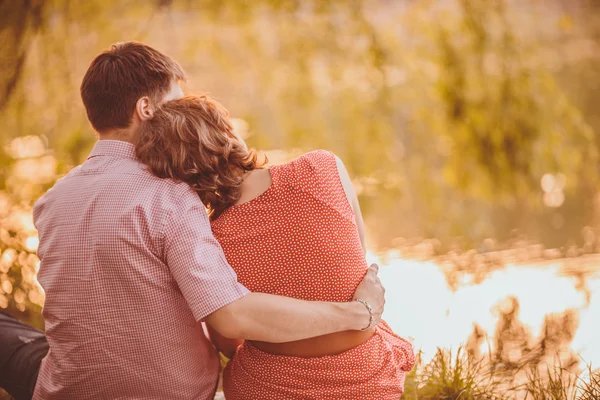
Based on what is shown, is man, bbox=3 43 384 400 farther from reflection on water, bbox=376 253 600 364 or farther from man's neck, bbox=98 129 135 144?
reflection on water, bbox=376 253 600 364

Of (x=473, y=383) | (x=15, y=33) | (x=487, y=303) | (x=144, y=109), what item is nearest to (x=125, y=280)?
(x=144, y=109)

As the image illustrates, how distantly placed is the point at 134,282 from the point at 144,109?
0.49 metres

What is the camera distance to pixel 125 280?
180cm

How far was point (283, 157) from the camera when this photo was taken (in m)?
6.37

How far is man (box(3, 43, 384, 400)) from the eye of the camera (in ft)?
5.70

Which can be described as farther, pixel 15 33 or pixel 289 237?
pixel 15 33

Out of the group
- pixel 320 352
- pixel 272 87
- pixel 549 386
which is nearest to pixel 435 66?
pixel 272 87

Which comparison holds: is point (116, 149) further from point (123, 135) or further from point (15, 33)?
point (15, 33)

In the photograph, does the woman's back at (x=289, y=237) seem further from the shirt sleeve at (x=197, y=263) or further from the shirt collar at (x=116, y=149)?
the shirt collar at (x=116, y=149)

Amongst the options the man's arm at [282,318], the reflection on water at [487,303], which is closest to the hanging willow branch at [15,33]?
the reflection on water at [487,303]

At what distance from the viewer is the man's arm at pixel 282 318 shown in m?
1.73

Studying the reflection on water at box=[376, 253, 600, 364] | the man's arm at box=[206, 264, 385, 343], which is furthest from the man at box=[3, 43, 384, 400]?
the reflection on water at box=[376, 253, 600, 364]

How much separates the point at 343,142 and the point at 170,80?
4261 mm

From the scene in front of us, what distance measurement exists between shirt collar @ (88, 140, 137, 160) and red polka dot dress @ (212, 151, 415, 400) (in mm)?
326
